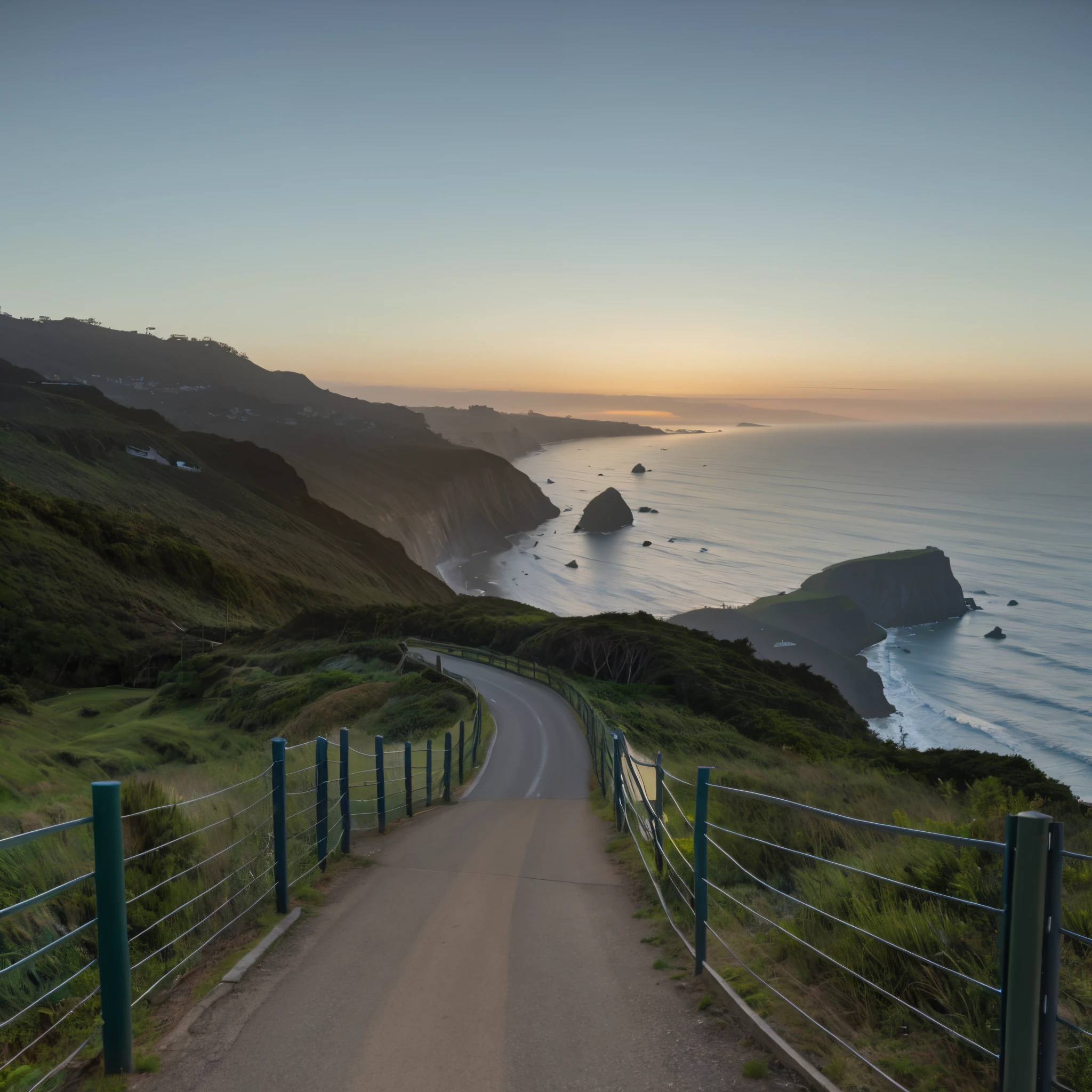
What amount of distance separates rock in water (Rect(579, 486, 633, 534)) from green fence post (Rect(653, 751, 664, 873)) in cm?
14292

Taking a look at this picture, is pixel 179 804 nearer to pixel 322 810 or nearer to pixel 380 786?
pixel 322 810

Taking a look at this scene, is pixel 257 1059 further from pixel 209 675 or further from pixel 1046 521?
pixel 1046 521

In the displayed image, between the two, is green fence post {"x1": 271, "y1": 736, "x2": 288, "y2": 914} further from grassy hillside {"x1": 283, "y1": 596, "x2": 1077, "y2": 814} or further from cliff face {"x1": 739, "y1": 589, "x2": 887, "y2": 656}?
cliff face {"x1": 739, "y1": 589, "x2": 887, "y2": 656}

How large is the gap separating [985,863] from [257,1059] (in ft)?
13.8

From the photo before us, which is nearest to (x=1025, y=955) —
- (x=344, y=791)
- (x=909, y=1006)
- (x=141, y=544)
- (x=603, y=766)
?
(x=909, y=1006)

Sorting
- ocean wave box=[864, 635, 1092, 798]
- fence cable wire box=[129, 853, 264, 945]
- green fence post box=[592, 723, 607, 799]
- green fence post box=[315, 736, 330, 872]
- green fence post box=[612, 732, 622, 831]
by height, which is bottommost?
ocean wave box=[864, 635, 1092, 798]

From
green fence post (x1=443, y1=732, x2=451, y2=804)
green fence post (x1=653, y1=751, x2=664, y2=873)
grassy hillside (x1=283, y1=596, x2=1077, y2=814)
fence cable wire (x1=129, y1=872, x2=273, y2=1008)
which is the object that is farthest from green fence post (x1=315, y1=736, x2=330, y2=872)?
grassy hillside (x1=283, y1=596, x2=1077, y2=814)

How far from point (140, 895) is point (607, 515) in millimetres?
148758

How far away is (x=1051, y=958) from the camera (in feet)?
8.04

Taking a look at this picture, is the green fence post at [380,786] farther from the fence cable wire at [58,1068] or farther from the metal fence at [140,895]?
the fence cable wire at [58,1068]

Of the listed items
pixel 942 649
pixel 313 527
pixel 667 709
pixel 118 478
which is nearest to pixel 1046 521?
pixel 942 649

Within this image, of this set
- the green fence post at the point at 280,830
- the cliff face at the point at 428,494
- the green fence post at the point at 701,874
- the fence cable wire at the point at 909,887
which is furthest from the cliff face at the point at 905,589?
the fence cable wire at the point at 909,887

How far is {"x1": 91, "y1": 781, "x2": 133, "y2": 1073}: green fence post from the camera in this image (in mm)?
3846

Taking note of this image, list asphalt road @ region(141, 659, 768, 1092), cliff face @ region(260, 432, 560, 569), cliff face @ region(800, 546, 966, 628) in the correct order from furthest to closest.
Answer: cliff face @ region(260, 432, 560, 569) → cliff face @ region(800, 546, 966, 628) → asphalt road @ region(141, 659, 768, 1092)
